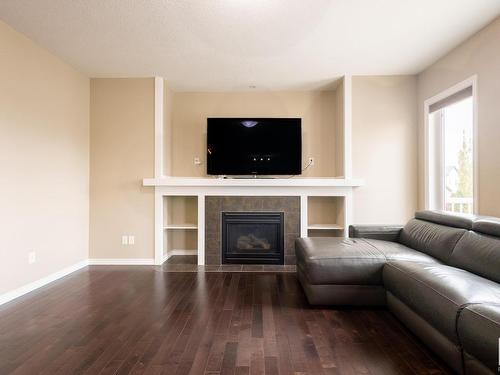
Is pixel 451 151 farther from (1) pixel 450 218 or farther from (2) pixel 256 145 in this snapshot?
(2) pixel 256 145

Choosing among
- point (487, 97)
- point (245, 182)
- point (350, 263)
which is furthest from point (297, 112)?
point (350, 263)

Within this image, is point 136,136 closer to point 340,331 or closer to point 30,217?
point 30,217

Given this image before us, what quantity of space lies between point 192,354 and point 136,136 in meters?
3.28

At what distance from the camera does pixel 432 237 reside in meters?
2.81

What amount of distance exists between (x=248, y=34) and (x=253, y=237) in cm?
263

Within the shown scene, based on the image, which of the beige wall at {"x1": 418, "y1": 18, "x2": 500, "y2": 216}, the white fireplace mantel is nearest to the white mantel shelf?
the white fireplace mantel

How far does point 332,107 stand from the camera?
191 inches

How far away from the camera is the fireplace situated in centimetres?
433

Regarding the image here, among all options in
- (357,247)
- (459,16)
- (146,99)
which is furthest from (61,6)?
(459,16)

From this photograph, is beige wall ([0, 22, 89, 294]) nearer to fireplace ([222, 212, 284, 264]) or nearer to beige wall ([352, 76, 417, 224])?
fireplace ([222, 212, 284, 264])

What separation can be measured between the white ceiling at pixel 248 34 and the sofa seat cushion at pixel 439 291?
7.40 ft

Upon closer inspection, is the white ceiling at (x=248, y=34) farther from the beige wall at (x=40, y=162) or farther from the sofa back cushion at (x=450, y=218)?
the sofa back cushion at (x=450, y=218)

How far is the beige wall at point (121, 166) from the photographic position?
14.2ft

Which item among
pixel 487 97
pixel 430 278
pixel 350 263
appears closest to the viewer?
pixel 430 278
